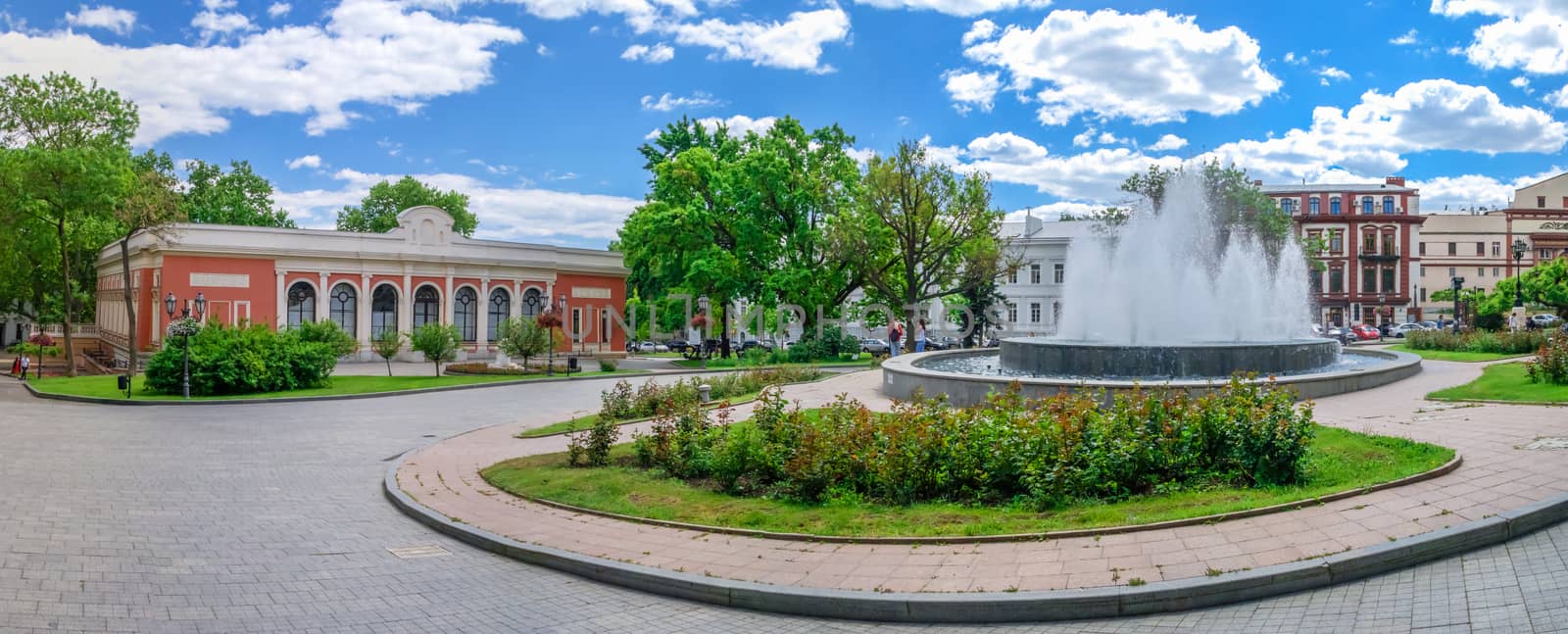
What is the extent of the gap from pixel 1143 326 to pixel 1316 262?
57630 mm

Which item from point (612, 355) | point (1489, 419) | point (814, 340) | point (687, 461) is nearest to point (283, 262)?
point (612, 355)

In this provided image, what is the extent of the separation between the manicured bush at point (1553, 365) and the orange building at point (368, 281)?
40.7m

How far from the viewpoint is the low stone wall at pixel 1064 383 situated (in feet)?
46.0

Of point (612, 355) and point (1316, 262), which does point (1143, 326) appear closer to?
point (612, 355)

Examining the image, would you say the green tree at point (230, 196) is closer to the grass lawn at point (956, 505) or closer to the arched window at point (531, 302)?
the arched window at point (531, 302)

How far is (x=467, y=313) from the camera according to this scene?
167 ft

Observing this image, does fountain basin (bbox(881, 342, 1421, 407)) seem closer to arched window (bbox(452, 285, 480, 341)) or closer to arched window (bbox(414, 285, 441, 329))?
arched window (bbox(414, 285, 441, 329))

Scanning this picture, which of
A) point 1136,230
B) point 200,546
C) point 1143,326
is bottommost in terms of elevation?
point 200,546

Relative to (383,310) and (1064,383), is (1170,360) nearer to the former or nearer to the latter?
(1064,383)

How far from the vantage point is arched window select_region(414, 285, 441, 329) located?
49031 millimetres

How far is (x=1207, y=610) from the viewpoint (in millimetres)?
6301

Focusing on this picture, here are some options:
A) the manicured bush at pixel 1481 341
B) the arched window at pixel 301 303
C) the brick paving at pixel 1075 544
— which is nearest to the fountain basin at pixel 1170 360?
the brick paving at pixel 1075 544

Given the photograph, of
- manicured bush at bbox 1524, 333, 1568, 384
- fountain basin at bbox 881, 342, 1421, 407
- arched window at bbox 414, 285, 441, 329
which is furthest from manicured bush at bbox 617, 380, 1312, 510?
arched window at bbox 414, 285, 441, 329

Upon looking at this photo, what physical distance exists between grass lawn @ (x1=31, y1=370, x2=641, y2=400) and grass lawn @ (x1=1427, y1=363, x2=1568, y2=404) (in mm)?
25862
